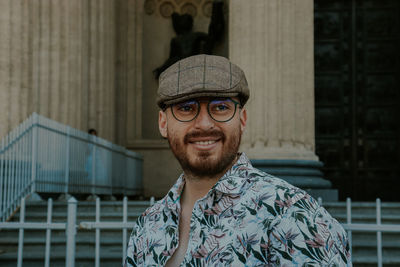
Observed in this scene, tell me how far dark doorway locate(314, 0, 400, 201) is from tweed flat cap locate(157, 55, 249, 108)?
10954 mm

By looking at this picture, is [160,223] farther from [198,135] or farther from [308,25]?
[308,25]

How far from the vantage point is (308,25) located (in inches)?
377

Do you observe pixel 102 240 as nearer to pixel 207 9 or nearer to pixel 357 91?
pixel 357 91

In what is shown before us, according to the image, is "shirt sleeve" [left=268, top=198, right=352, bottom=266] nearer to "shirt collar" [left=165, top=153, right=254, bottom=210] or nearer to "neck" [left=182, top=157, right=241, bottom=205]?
"shirt collar" [left=165, top=153, right=254, bottom=210]

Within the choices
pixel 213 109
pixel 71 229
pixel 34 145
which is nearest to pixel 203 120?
pixel 213 109

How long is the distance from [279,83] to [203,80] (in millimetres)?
7606

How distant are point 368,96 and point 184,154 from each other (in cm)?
1142

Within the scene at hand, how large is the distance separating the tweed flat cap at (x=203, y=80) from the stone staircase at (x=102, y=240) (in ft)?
15.5

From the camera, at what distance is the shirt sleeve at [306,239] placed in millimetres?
1518

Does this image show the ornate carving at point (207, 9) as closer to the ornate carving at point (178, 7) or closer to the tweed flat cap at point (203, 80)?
the ornate carving at point (178, 7)

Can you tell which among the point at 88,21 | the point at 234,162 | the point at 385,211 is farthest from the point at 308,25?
the point at 234,162

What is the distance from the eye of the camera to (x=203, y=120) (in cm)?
182

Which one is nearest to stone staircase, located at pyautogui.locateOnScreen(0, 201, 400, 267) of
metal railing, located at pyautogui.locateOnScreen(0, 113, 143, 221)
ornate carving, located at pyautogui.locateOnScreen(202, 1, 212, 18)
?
metal railing, located at pyautogui.locateOnScreen(0, 113, 143, 221)

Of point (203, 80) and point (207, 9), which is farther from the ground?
point (207, 9)
